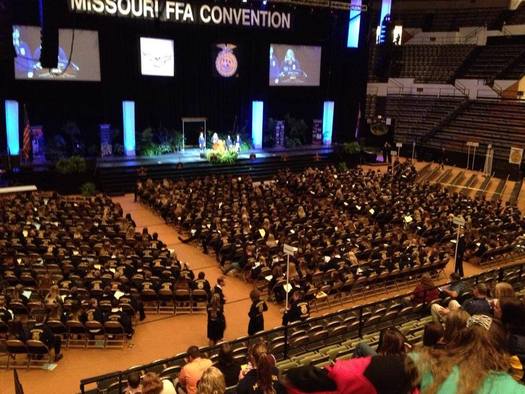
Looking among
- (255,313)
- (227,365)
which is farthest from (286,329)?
(255,313)

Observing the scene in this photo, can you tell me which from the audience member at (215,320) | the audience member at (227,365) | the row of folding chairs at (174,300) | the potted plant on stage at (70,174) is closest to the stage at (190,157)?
the potted plant on stage at (70,174)

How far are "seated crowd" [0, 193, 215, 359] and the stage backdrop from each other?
39.9 feet

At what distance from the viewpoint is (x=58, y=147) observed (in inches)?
1117

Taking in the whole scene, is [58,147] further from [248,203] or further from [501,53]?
[501,53]

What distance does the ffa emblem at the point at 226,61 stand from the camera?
32.9 metres

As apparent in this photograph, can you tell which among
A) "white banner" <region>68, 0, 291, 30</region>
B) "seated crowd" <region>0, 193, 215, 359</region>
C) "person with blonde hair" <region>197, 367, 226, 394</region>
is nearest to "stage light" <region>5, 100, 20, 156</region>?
"white banner" <region>68, 0, 291, 30</region>

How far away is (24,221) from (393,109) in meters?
34.2

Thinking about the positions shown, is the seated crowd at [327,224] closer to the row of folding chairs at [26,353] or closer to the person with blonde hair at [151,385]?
the row of folding chairs at [26,353]

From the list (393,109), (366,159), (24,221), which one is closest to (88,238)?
(24,221)

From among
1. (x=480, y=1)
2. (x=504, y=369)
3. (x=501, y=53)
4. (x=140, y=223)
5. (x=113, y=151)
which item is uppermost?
(x=480, y=1)

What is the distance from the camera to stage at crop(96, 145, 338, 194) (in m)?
26.4

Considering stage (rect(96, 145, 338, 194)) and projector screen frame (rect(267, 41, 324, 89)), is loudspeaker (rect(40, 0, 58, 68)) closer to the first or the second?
stage (rect(96, 145, 338, 194))

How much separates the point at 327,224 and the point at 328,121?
1999 cm

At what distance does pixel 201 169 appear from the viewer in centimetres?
2897
